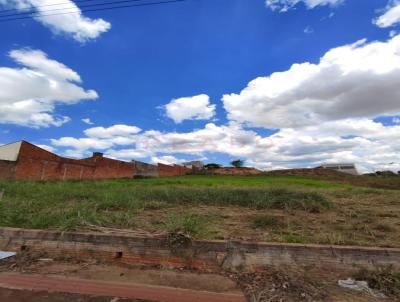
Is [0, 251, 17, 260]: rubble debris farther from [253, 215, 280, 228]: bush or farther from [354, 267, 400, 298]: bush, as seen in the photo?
[354, 267, 400, 298]: bush

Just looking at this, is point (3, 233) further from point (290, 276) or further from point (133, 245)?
point (290, 276)

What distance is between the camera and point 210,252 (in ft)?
13.5

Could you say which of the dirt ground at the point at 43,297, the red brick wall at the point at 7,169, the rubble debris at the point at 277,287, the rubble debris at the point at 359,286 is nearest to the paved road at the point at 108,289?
the dirt ground at the point at 43,297

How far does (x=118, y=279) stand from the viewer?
149 inches

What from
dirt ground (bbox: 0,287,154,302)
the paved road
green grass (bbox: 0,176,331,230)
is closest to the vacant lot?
green grass (bbox: 0,176,331,230)

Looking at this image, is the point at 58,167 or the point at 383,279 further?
the point at 58,167

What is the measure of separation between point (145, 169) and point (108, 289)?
32074mm

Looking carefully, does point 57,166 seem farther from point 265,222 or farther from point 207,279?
point 207,279

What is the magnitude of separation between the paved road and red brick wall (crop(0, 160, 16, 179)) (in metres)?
15.3

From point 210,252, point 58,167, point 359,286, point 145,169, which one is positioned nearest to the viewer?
point 359,286

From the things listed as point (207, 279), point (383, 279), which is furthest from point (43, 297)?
point (383, 279)

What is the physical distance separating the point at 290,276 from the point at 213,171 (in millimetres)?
42473

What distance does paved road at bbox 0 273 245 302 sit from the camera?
10.7 feet

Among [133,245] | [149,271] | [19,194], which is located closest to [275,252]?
[149,271]
